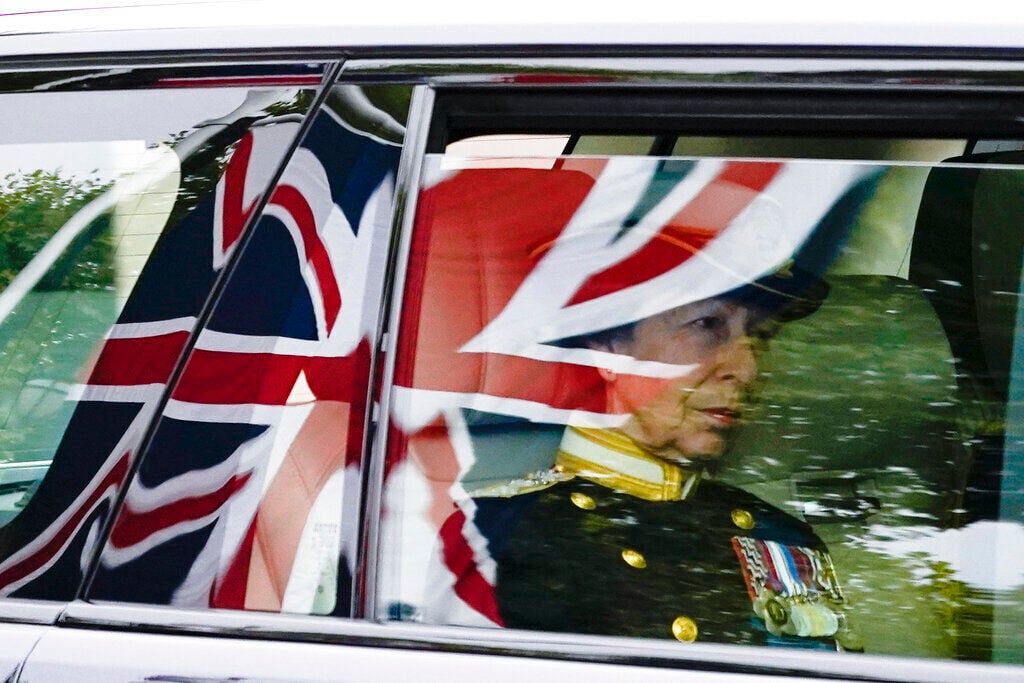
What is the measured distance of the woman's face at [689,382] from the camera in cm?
120

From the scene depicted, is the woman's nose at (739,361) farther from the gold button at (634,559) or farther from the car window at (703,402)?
the gold button at (634,559)

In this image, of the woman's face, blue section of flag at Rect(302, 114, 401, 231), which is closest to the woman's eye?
the woman's face

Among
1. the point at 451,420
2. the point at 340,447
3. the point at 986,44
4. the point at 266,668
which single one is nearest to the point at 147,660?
the point at 266,668

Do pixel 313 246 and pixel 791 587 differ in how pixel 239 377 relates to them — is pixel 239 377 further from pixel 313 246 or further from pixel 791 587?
pixel 791 587

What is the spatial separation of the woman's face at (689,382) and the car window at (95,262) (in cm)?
48

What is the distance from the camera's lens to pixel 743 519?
3.71 ft

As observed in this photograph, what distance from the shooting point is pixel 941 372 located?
4.06ft

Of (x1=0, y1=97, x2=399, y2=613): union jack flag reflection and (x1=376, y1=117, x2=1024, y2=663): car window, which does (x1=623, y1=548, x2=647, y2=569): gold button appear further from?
(x1=0, y1=97, x2=399, y2=613): union jack flag reflection

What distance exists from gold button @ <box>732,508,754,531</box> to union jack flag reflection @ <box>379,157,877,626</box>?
166 mm

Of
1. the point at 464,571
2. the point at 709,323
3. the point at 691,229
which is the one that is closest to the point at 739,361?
the point at 709,323

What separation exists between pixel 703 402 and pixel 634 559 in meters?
0.23

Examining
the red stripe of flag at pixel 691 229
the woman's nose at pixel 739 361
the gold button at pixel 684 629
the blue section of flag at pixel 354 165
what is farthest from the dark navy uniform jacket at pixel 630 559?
the blue section of flag at pixel 354 165

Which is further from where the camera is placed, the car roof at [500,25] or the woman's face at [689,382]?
the woman's face at [689,382]

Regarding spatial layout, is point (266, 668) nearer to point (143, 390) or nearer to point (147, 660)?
point (147, 660)
